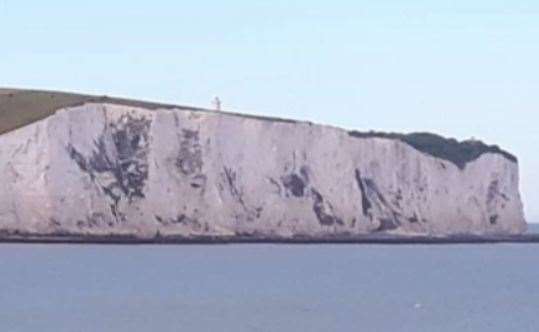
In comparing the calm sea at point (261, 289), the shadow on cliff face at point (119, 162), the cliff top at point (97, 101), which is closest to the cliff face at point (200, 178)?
the shadow on cliff face at point (119, 162)

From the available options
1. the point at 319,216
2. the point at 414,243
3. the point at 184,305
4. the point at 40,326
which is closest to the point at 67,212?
the point at 319,216

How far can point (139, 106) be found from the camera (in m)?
59.5

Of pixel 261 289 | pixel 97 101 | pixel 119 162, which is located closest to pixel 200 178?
pixel 119 162

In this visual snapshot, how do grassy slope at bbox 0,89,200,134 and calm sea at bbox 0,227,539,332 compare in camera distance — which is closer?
calm sea at bbox 0,227,539,332

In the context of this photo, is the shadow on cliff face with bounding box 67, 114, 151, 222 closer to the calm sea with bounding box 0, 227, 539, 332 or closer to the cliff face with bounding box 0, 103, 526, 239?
the cliff face with bounding box 0, 103, 526, 239

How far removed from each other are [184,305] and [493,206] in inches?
1331

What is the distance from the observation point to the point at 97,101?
60.2 meters

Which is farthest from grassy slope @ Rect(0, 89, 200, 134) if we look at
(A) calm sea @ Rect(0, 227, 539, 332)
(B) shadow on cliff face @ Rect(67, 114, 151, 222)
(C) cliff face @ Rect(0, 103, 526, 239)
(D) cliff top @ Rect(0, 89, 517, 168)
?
(A) calm sea @ Rect(0, 227, 539, 332)

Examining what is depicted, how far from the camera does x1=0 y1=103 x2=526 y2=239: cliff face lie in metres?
55.3

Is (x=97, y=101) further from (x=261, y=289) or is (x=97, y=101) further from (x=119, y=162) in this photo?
(x=261, y=289)

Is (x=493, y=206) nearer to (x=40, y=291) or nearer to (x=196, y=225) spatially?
(x=196, y=225)

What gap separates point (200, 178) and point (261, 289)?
63.1 feet

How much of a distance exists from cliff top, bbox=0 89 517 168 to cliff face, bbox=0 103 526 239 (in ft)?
6.57

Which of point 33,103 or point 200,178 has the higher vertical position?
point 33,103
